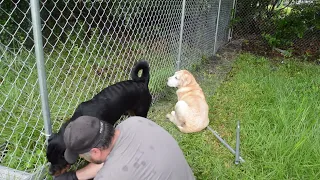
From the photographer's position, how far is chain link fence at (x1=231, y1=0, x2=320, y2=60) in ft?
25.3

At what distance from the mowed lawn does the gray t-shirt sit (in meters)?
1.14

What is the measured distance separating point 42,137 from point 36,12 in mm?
1223

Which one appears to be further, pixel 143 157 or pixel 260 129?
pixel 260 129

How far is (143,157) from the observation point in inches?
62.6

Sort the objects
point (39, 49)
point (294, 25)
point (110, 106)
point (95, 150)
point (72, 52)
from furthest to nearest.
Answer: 1. point (294, 25)
2. point (72, 52)
3. point (110, 106)
4. point (39, 49)
5. point (95, 150)

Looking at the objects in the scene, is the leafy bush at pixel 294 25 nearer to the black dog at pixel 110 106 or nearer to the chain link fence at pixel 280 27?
the chain link fence at pixel 280 27

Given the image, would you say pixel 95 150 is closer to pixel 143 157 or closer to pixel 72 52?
pixel 143 157

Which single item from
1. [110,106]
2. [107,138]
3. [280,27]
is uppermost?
[107,138]

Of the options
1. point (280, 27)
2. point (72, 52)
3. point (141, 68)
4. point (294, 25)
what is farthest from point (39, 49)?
point (294, 25)

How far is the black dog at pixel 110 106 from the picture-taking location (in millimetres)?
2090

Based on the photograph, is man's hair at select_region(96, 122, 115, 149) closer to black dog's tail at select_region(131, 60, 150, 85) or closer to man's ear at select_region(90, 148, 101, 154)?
man's ear at select_region(90, 148, 101, 154)

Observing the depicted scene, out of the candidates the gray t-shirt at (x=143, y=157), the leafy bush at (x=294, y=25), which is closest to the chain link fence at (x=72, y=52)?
the gray t-shirt at (x=143, y=157)

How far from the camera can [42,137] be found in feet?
8.23

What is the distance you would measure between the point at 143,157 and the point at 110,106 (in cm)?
108
